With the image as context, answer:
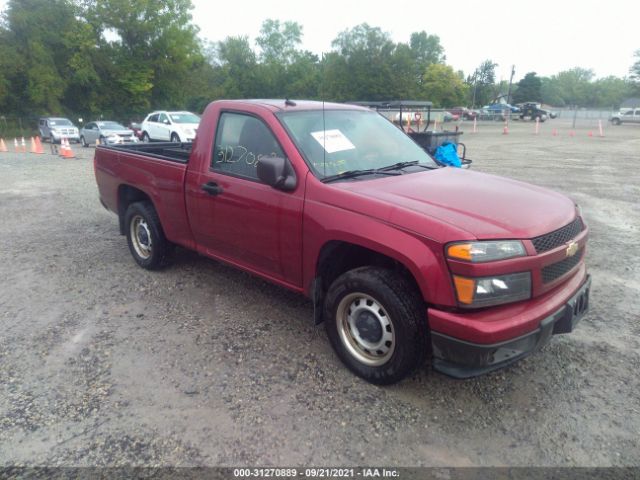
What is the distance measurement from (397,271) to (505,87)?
372ft

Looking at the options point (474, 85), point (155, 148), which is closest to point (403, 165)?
point (155, 148)

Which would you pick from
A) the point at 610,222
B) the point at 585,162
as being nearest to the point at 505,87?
the point at 585,162

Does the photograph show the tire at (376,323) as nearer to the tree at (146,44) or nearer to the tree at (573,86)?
the tree at (146,44)

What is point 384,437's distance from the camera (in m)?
2.77

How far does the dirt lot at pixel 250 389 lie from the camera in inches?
105

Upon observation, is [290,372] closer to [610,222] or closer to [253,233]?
[253,233]

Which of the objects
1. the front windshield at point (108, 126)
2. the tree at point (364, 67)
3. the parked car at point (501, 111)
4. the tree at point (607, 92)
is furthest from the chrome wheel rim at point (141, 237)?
the tree at point (607, 92)

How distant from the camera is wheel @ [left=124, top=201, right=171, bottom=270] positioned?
199 inches

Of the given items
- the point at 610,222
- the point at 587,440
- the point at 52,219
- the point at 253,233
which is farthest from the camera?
the point at 52,219

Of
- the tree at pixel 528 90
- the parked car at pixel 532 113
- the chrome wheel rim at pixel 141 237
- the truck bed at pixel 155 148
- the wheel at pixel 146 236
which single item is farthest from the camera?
the tree at pixel 528 90

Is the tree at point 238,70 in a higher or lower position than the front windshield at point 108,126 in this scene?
higher

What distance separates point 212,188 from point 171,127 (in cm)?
1817

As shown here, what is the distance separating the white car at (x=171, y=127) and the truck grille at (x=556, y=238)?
18.4 m

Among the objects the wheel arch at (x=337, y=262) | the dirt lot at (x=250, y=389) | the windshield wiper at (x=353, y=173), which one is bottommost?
the dirt lot at (x=250, y=389)
